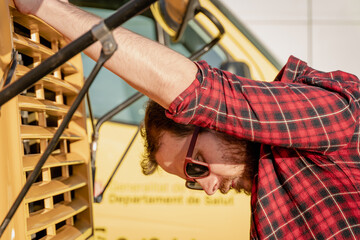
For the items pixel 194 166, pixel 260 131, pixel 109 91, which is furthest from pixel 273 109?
pixel 109 91

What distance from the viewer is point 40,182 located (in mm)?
1229

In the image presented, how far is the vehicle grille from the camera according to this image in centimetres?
109

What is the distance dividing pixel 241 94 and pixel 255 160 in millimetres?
373

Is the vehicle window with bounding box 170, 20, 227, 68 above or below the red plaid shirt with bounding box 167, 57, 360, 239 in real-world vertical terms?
above

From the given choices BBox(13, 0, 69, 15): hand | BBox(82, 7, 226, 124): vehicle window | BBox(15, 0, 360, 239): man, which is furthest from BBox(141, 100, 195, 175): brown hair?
BBox(82, 7, 226, 124): vehicle window

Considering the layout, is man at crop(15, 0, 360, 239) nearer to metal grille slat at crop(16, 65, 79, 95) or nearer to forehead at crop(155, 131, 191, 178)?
forehead at crop(155, 131, 191, 178)

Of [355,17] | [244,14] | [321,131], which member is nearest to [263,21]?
[244,14]

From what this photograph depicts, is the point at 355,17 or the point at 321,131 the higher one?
the point at 355,17

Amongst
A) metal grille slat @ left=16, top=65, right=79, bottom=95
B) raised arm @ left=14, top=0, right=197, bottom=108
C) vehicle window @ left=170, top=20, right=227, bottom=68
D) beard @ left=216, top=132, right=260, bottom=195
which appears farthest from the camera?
vehicle window @ left=170, top=20, right=227, bottom=68

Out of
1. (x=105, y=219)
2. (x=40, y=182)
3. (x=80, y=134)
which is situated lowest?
(x=105, y=219)

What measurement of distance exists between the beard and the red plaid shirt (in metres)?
0.05

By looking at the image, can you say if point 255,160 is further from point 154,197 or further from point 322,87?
point 154,197

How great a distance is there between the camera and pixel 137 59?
1.03 meters

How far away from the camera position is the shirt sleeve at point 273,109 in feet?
3.60
